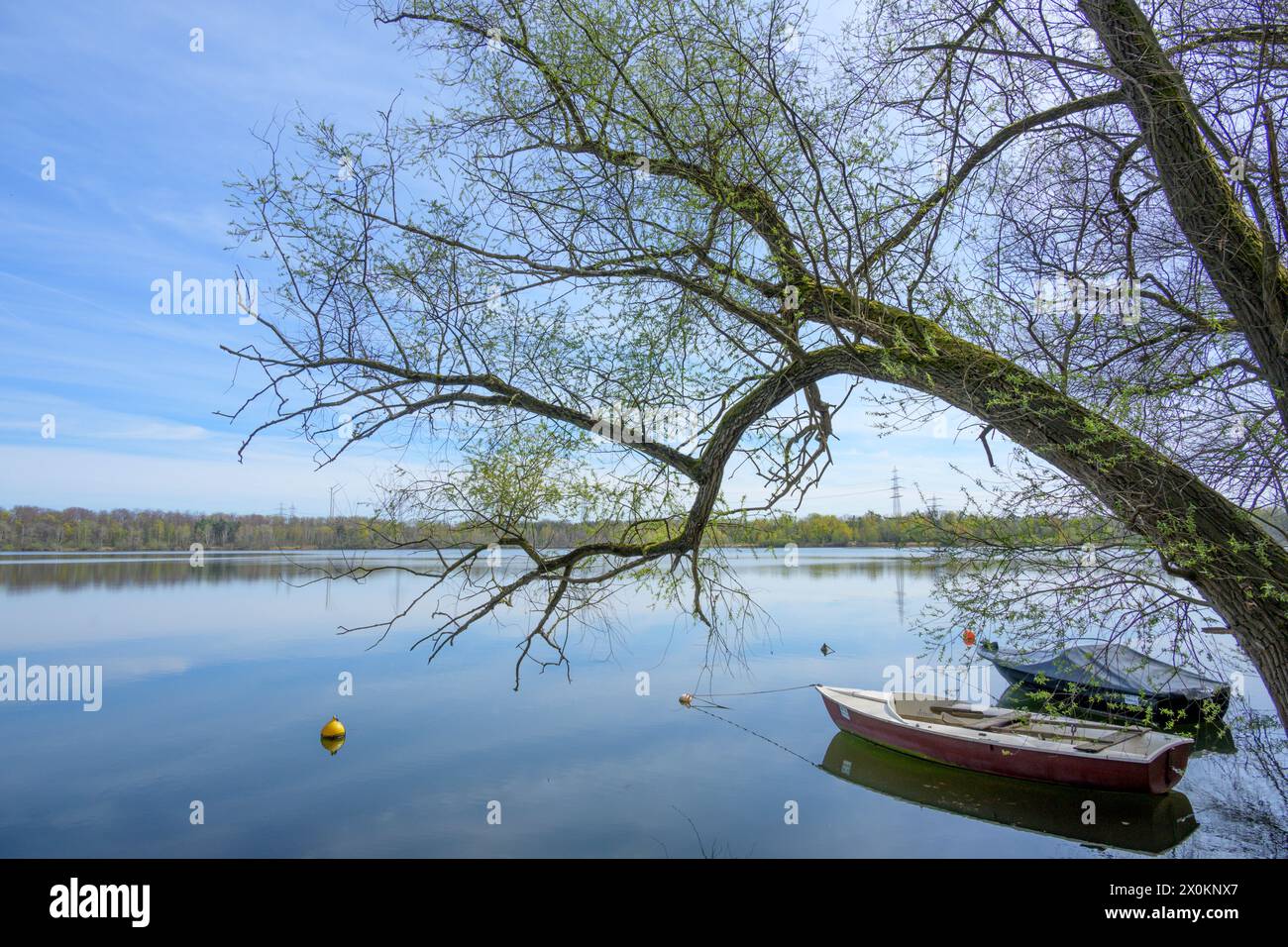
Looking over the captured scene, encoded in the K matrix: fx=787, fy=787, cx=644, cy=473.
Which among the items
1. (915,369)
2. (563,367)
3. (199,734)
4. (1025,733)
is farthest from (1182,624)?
(199,734)

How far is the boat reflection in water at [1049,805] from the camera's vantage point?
1181cm

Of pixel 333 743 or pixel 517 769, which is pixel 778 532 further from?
pixel 333 743

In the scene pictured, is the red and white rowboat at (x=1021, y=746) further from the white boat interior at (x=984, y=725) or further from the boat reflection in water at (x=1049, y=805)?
the boat reflection in water at (x=1049, y=805)

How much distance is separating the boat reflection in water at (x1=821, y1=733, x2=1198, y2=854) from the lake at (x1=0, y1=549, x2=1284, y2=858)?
0.04m

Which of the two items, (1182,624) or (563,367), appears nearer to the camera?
(1182,624)

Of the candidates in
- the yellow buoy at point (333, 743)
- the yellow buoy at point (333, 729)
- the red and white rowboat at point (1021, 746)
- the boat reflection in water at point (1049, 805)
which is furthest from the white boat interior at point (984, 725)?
the yellow buoy at point (333, 729)

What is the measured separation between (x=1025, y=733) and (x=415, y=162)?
36.5 ft

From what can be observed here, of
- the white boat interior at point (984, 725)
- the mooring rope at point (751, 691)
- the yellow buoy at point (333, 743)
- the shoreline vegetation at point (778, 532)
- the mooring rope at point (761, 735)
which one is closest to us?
the shoreline vegetation at point (778, 532)

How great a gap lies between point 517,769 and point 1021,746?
894cm

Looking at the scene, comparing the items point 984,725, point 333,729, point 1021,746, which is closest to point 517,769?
point 333,729

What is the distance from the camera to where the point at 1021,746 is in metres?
11.4

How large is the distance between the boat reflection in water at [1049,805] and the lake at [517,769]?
1.5 inches
